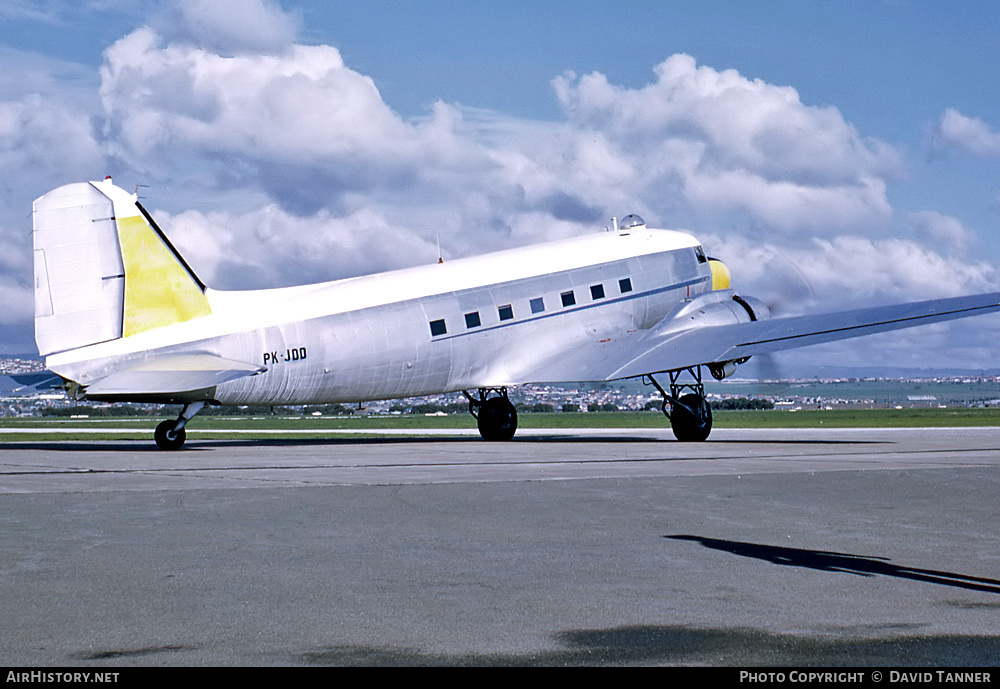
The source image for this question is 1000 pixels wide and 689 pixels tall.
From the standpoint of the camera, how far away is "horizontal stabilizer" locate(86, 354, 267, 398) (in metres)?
24.6

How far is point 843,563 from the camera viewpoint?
1014 centimetres

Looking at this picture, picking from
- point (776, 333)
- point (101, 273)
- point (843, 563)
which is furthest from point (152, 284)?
point (843, 563)

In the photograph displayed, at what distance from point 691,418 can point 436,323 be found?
26.3 ft

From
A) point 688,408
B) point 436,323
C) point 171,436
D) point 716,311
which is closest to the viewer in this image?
point 171,436

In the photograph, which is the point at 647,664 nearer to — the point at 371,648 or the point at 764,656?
the point at 764,656

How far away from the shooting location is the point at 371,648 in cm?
700

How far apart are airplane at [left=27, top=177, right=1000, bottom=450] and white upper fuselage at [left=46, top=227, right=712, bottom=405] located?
0.04 metres

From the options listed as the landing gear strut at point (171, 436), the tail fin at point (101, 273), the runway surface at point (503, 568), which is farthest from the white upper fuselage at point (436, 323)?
the runway surface at point (503, 568)

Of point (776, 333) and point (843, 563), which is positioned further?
point (776, 333)

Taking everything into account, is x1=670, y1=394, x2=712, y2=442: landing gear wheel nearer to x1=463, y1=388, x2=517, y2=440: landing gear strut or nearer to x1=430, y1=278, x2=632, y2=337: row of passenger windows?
x1=430, y1=278, x2=632, y2=337: row of passenger windows

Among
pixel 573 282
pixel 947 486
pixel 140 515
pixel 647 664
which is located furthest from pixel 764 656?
pixel 573 282

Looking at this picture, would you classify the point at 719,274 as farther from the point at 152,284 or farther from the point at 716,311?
the point at 152,284

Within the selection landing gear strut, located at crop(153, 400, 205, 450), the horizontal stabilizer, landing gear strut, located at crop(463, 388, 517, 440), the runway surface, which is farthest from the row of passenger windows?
the runway surface

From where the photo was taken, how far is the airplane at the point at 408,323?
85.0 ft
